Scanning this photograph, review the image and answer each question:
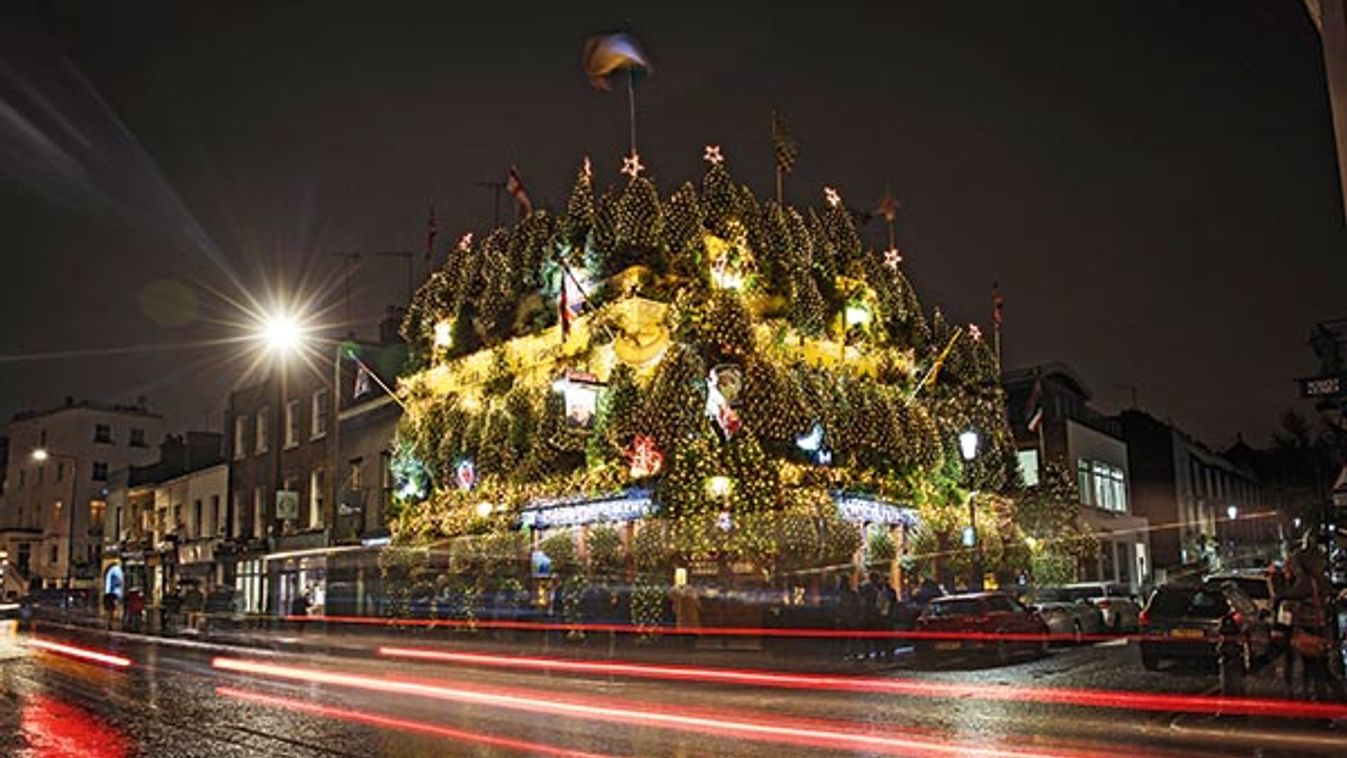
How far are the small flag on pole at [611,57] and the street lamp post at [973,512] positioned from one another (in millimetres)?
12828

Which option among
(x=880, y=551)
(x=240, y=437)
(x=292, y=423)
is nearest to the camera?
(x=880, y=551)

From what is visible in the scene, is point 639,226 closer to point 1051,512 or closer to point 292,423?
point 1051,512

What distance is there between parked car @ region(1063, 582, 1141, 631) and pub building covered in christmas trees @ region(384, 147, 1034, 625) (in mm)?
2997

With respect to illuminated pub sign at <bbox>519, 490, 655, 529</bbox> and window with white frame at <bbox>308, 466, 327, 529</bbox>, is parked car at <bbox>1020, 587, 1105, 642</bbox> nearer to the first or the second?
illuminated pub sign at <bbox>519, 490, 655, 529</bbox>

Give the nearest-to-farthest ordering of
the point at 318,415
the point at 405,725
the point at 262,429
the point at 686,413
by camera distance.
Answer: the point at 405,725 → the point at 686,413 → the point at 318,415 → the point at 262,429

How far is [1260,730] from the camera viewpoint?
11883mm

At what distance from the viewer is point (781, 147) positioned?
2834 centimetres

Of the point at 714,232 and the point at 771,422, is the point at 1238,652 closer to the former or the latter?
the point at 771,422

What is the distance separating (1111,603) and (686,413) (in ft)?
39.0

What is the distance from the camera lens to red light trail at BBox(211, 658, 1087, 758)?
422 inches

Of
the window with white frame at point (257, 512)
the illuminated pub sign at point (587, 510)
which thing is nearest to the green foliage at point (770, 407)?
the illuminated pub sign at point (587, 510)

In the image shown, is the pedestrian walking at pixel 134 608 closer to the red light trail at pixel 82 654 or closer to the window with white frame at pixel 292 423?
the window with white frame at pixel 292 423

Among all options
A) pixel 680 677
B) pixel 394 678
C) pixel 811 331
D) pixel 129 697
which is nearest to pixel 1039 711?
pixel 680 677

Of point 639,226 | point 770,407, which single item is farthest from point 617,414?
point 639,226
